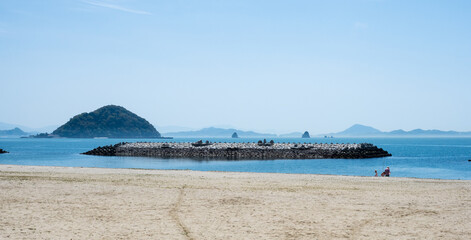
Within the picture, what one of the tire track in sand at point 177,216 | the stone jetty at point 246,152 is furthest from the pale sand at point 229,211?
the stone jetty at point 246,152

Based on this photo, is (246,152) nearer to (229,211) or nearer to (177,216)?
(229,211)

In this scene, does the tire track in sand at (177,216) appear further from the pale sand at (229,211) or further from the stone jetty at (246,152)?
the stone jetty at (246,152)

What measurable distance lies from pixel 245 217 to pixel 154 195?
18.1 feet

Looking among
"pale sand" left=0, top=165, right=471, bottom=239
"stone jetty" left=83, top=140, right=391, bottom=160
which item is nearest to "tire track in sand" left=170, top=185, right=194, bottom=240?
"pale sand" left=0, top=165, right=471, bottom=239

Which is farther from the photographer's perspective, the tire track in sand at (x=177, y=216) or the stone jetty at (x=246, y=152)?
the stone jetty at (x=246, y=152)

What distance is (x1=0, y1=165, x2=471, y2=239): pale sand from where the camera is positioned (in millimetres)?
11117

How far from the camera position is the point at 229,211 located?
1399 cm

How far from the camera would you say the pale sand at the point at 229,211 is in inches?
438

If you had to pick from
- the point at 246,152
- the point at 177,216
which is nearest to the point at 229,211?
the point at 177,216

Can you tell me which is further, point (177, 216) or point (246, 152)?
point (246, 152)

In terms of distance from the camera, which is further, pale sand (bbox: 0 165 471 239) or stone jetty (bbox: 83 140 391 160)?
stone jetty (bbox: 83 140 391 160)

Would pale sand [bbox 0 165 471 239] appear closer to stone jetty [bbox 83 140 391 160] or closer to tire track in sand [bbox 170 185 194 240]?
tire track in sand [bbox 170 185 194 240]

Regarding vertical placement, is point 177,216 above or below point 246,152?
above

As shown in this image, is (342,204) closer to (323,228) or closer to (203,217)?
(323,228)
